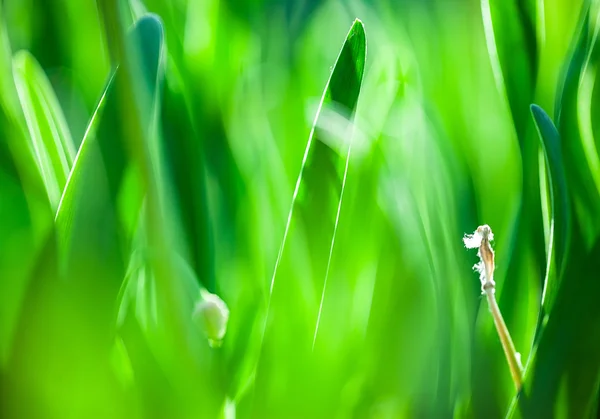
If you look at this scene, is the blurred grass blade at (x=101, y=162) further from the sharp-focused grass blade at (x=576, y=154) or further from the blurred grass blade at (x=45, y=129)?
the sharp-focused grass blade at (x=576, y=154)

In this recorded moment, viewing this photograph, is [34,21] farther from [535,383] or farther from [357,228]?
[535,383]

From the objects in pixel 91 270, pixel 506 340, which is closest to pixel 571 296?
pixel 506 340

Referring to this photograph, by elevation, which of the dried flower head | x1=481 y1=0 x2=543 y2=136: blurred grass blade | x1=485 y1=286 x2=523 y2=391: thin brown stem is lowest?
x1=485 y1=286 x2=523 y2=391: thin brown stem

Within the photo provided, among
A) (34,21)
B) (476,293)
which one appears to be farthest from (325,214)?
(34,21)

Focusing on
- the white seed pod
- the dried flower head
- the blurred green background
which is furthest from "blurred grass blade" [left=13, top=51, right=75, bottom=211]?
the dried flower head

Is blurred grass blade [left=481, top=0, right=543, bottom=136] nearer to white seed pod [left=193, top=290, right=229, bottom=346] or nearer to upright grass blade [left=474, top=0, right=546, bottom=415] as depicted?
upright grass blade [left=474, top=0, right=546, bottom=415]

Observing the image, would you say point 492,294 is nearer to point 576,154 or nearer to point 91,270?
point 576,154
